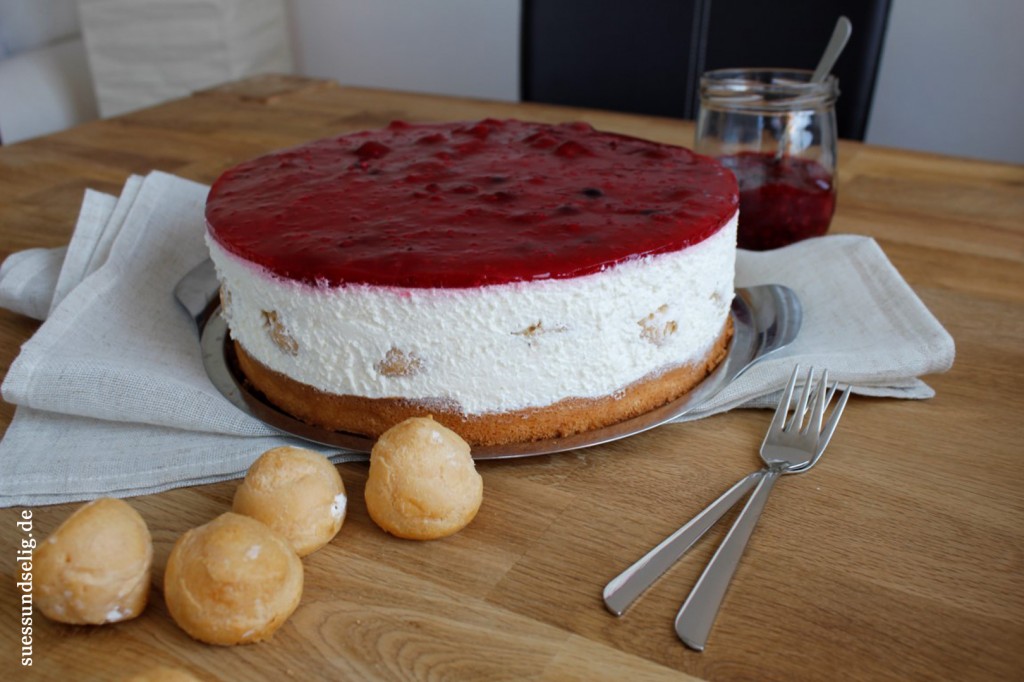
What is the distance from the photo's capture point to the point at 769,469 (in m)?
0.93

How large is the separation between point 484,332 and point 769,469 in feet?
1.03

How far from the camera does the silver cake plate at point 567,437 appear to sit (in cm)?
96

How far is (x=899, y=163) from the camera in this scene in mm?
1920

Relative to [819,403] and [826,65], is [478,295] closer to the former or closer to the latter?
[819,403]

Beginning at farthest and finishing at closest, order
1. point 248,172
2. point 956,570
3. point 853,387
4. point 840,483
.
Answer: point 248,172 → point 853,387 → point 840,483 → point 956,570

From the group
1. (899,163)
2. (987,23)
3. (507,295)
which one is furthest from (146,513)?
(987,23)

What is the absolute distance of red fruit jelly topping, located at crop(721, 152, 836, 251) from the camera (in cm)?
143

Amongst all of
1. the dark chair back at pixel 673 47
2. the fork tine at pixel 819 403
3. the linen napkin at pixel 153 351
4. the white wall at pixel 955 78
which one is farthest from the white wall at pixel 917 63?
A: the fork tine at pixel 819 403

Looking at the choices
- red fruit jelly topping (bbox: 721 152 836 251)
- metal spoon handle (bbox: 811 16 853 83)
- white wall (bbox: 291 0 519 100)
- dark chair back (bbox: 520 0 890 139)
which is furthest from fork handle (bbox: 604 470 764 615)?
white wall (bbox: 291 0 519 100)

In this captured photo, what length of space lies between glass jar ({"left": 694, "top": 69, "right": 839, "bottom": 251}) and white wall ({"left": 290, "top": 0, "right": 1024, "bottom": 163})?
1737 mm

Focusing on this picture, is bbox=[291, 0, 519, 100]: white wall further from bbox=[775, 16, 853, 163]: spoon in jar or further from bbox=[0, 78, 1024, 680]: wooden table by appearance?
bbox=[0, 78, 1024, 680]: wooden table

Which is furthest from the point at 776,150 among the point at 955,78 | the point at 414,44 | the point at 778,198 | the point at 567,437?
the point at 414,44

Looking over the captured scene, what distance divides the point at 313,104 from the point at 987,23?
6.59 ft

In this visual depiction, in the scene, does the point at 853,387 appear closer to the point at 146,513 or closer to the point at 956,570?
the point at 956,570
